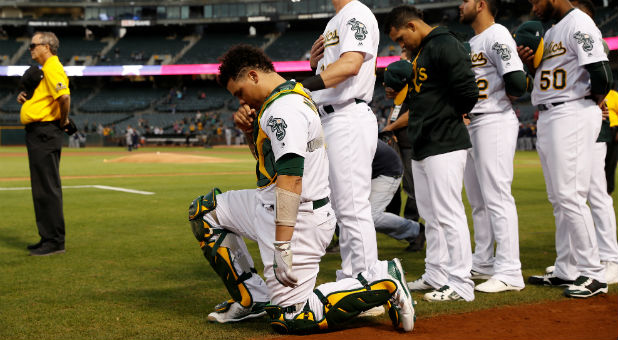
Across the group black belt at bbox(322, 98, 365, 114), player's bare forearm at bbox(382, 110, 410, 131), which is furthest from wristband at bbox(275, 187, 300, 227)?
player's bare forearm at bbox(382, 110, 410, 131)

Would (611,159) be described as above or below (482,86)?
below

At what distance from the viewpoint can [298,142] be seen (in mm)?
3256

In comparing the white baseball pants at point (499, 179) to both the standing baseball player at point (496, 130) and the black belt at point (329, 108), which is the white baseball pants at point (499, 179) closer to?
the standing baseball player at point (496, 130)

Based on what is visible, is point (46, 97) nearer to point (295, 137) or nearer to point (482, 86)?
point (295, 137)

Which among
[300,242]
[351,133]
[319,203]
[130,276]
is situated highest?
[351,133]

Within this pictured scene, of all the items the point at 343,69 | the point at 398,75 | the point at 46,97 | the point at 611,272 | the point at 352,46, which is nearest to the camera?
Result: the point at 343,69

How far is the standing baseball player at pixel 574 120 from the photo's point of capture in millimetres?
4617

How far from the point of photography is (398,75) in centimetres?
632

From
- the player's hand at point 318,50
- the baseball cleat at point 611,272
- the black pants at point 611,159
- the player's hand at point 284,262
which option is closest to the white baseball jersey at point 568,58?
the baseball cleat at point 611,272

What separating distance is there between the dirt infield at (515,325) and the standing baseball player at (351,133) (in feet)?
1.92

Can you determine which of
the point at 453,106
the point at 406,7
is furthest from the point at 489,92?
the point at 406,7

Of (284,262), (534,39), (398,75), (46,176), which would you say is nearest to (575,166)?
(534,39)

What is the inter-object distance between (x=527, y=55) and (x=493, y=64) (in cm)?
30

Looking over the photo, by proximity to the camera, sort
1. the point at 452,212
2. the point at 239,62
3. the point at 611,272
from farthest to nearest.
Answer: the point at 611,272
the point at 452,212
the point at 239,62
